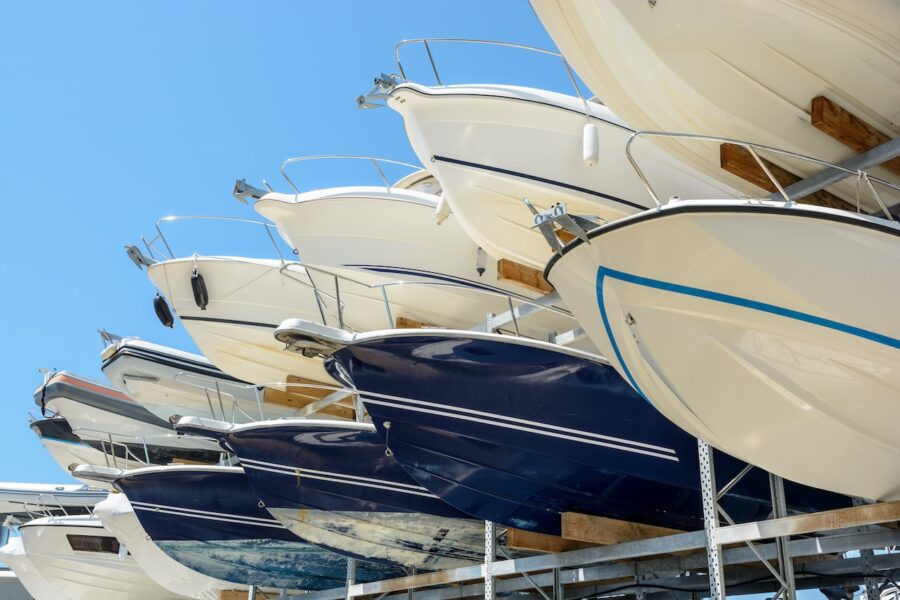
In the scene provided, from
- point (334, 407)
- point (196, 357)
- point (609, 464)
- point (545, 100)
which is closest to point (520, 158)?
point (545, 100)

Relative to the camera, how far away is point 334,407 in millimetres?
9406

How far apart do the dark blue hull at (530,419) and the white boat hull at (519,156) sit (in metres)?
1.05

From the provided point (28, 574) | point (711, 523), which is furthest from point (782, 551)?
point (28, 574)

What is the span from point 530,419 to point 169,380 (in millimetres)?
5687

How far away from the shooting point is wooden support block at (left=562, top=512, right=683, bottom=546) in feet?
18.7

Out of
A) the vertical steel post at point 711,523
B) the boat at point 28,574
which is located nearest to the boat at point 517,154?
the vertical steel post at point 711,523

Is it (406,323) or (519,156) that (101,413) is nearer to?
(406,323)

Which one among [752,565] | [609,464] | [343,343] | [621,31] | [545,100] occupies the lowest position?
[752,565]

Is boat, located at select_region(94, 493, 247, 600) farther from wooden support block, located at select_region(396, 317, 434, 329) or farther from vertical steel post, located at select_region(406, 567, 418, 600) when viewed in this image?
wooden support block, located at select_region(396, 317, 434, 329)

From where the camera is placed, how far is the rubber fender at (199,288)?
852 cm

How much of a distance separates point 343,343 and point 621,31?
2212mm

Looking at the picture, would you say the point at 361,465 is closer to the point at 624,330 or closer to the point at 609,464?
the point at 609,464

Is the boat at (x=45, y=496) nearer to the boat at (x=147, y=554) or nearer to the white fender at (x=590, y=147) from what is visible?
the boat at (x=147, y=554)

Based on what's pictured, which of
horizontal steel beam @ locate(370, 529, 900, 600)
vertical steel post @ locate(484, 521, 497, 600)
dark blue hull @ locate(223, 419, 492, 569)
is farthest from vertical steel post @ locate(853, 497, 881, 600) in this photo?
dark blue hull @ locate(223, 419, 492, 569)
